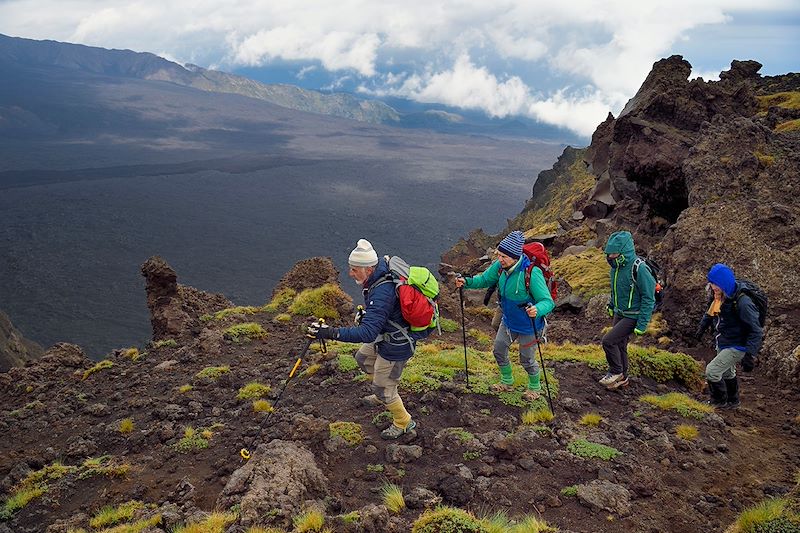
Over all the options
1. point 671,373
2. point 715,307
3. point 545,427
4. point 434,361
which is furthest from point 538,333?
point 671,373

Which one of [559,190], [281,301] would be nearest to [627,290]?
[281,301]

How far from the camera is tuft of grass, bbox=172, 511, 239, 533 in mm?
5934

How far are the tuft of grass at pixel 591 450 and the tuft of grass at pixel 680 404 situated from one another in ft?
7.50

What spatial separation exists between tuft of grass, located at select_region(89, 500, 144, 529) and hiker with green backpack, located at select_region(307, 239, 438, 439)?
3.25 metres

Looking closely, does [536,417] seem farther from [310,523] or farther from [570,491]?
[310,523]

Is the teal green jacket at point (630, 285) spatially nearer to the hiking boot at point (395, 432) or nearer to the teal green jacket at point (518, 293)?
the teal green jacket at point (518, 293)

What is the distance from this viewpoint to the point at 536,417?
888 cm

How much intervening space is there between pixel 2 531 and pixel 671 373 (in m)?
12.0

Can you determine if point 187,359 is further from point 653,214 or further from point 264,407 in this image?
point 653,214

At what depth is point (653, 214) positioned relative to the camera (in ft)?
84.9

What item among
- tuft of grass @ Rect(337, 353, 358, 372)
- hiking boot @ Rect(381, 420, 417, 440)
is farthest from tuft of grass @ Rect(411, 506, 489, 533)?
tuft of grass @ Rect(337, 353, 358, 372)

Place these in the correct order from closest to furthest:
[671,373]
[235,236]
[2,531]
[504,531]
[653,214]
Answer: [504,531]
[2,531]
[671,373]
[653,214]
[235,236]

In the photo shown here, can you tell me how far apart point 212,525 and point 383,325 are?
3042mm

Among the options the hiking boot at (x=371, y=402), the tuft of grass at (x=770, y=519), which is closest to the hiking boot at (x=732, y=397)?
the tuft of grass at (x=770, y=519)
